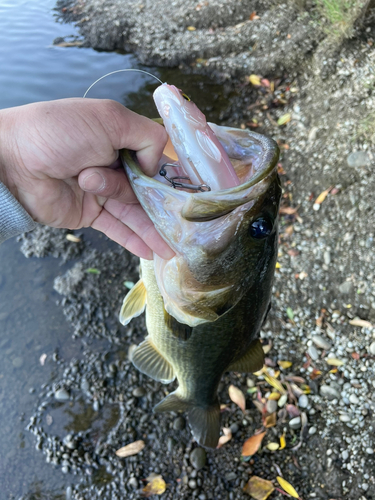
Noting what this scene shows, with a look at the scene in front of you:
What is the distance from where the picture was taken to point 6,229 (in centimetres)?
184

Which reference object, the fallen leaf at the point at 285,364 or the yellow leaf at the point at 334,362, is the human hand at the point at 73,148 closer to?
the fallen leaf at the point at 285,364

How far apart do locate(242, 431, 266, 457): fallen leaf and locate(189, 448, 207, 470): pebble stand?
1.08 ft

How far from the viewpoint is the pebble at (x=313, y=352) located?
11.0 feet

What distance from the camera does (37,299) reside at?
3.91 metres

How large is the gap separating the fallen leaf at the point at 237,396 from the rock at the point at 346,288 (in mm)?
1348

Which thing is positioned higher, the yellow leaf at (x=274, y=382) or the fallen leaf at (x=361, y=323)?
the fallen leaf at (x=361, y=323)

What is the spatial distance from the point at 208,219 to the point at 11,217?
99 centimetres

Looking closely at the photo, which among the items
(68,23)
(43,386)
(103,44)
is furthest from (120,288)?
(68,23)

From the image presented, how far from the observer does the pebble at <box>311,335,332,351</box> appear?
339 centimetres

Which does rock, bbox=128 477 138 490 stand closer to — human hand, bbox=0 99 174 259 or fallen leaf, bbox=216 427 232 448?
fallen leaf, bbox=216 427 232 448

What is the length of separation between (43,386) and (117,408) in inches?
28.8

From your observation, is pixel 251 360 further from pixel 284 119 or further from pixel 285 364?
pixel 284 119

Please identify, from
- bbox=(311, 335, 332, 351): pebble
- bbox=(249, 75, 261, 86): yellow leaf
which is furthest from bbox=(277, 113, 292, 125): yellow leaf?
bbox=(311, 335, 332, 351): pebble

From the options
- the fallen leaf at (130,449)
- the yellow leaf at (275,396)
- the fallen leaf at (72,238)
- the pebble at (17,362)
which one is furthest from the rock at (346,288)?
the pebble at (17,362)
